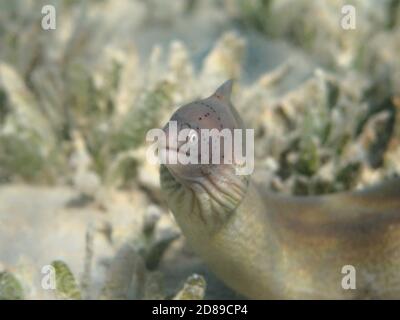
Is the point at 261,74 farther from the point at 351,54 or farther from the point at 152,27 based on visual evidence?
the point at 152,27

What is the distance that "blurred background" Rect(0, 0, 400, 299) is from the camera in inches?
109

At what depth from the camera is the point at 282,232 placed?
2.34m

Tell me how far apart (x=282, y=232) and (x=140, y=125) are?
4.19 ft

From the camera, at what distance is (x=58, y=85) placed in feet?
12.1

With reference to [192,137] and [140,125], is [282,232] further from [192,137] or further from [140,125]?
[140,125]

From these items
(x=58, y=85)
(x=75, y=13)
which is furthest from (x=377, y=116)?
(x=75, y=13)

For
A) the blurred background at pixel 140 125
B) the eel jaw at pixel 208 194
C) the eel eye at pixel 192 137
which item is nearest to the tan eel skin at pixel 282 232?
the eel jaw at pixel 208 194

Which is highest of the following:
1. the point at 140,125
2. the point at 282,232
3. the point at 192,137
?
the point at 140,125

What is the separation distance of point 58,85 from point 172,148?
2.05 metres

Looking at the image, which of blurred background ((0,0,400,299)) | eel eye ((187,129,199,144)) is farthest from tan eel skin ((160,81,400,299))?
blurred background ((0,0,400,299))

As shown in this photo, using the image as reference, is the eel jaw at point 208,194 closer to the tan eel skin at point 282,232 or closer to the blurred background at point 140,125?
the tan eel skin at point 282,232

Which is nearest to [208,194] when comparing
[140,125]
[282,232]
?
[282,232]

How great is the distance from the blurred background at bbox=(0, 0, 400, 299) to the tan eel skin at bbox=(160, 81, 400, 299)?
0.70ft
